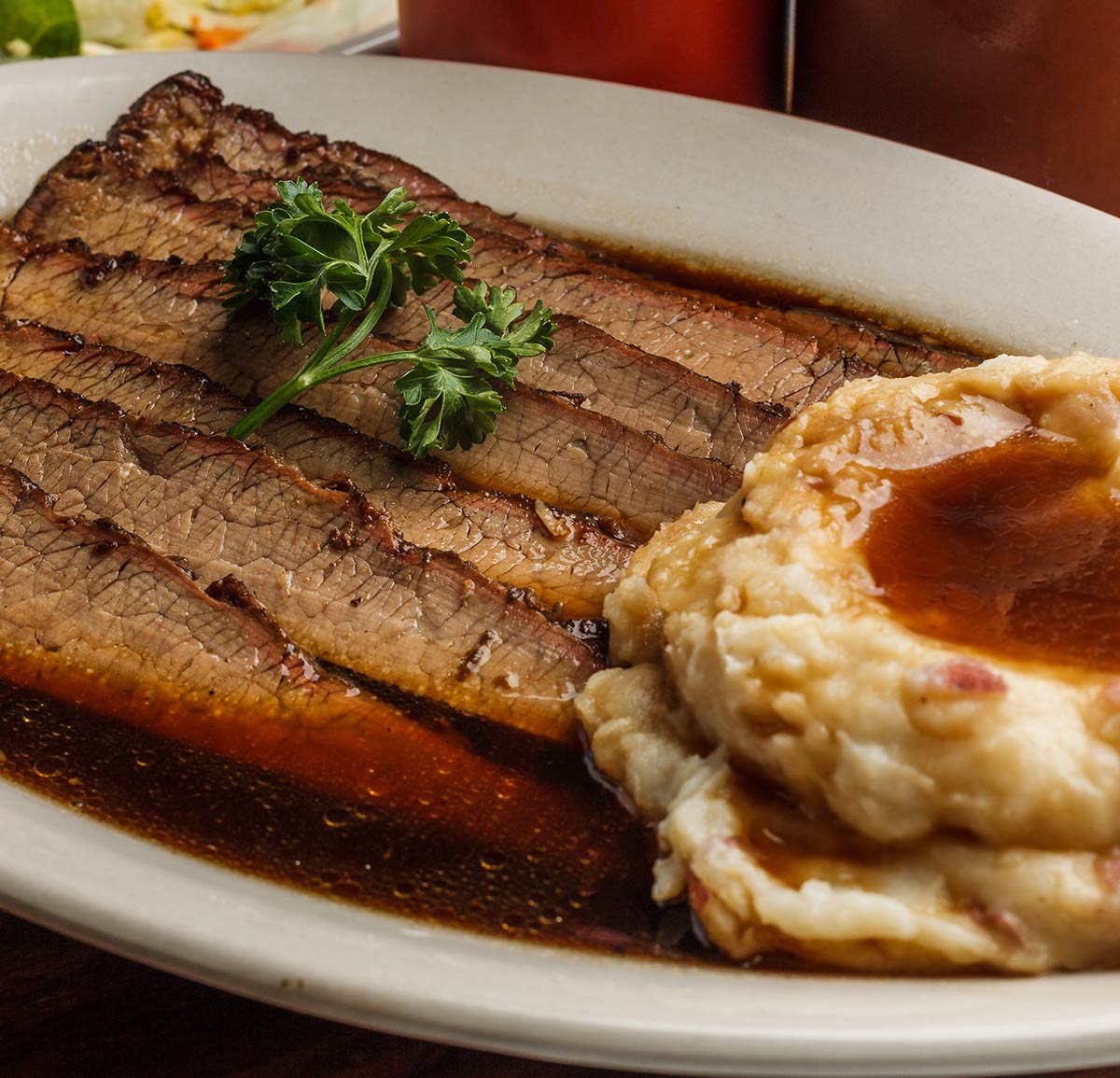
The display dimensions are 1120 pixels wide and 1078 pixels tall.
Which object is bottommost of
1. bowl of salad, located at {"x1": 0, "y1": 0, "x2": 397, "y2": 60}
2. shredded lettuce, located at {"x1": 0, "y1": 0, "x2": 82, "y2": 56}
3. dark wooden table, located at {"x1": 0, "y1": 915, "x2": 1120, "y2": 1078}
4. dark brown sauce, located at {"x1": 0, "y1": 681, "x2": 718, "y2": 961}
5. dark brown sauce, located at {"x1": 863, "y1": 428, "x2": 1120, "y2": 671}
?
dark wooden table, located at {"x1": 0, "y1": 915, "x2": 1120, "y2": 1078}

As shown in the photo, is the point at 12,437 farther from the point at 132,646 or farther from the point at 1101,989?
the point at 1101,989

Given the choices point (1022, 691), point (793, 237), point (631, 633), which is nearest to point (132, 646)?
point (631, 633)

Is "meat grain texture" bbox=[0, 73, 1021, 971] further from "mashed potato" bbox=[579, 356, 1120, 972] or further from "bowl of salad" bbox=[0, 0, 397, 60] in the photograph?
"bowl of salad" bbox=[0, 0, 397, 60]

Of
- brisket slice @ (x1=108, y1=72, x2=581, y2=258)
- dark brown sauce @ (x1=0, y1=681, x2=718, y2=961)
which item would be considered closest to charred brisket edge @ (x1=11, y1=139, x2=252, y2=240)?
brisket slice @ (x1=108, y1=72, x2=581, y2=258)

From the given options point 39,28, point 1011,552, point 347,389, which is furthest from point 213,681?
point 39,28

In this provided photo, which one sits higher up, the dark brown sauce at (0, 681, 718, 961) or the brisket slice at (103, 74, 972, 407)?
the brisket slice at (103, 74, 972, 407)

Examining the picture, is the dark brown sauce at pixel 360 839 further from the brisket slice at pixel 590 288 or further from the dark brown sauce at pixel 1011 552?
the brisket slice at pixel 590 288

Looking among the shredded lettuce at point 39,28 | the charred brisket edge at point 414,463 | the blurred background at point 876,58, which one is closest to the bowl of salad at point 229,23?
the shredded lettuce at point 39,28
